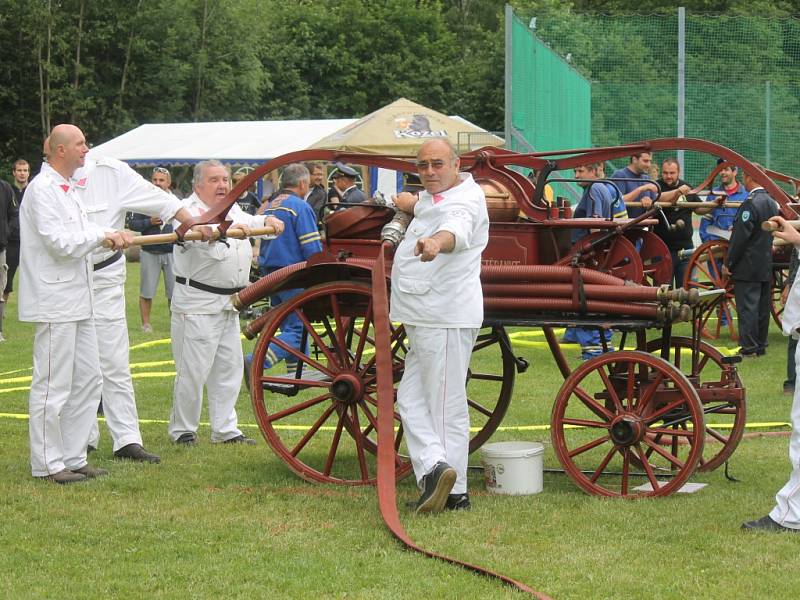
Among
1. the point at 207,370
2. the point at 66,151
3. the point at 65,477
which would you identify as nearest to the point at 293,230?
the point at 207,370

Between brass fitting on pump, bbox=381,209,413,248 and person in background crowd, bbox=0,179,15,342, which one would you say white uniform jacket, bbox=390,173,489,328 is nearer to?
brass fitting on pump, bbox=381,209,413,248

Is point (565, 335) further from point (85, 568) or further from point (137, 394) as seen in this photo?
point (85, 568)

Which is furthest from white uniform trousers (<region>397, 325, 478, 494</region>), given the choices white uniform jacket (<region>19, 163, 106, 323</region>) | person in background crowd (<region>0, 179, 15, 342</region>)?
person in background crowd (<region>0, 179, 15, 342</region>)

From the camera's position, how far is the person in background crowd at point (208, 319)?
27.6 ft

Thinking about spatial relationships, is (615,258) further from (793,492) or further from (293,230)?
(293,230)

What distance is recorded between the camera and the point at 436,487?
645cm

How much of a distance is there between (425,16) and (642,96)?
28.9m

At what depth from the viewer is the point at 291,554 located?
585 cm

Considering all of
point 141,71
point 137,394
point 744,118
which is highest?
point 141,71

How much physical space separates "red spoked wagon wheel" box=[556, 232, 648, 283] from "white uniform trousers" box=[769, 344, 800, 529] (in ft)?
5.66

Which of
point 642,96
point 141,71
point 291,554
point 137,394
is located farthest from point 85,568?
point 141,71

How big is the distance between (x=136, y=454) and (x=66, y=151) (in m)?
1.97

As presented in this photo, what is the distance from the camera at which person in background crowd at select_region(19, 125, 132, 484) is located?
7.27 m

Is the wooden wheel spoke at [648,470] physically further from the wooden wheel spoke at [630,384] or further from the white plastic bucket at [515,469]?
the white plastic bucket at [515,469]
